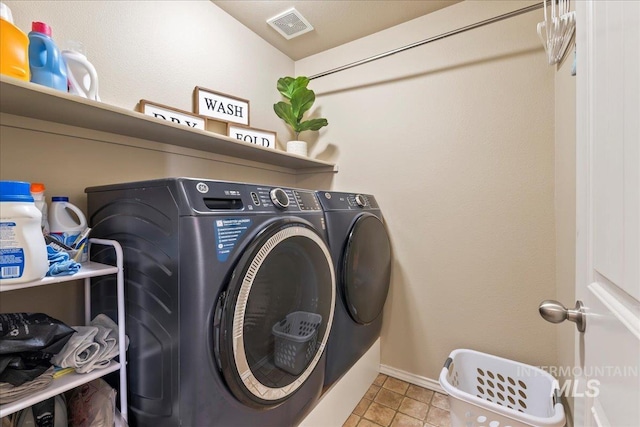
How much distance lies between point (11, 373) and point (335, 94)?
2142 millimetres

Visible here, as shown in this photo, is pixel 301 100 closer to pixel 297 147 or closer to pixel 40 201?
pixel 297 147

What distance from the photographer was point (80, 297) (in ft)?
3.48

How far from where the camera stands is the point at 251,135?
171 cm

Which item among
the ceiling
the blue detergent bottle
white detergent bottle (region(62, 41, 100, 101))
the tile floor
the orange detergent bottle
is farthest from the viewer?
the ceiling

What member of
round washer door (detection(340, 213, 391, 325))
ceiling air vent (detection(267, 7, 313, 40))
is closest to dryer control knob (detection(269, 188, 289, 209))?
round washer door (detection(340, 213, 391, 325))

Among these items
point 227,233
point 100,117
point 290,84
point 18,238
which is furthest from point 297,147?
point 18,238

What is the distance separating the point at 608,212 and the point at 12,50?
1.43 metres

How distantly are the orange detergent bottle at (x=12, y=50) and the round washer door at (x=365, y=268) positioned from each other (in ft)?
4.23

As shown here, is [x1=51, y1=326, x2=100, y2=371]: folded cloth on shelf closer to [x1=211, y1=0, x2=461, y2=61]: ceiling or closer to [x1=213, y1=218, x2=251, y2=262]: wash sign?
[x1=213, y1=218, x2=251, y2=262]: wash sign

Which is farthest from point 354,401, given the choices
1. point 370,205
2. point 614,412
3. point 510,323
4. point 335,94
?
point 335,94

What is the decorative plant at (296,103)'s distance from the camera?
1.87 meters

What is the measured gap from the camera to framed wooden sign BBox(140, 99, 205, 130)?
4.09 feet

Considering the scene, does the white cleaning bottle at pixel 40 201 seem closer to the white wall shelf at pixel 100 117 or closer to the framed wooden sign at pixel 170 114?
the white wall shelf at pixel 100 117

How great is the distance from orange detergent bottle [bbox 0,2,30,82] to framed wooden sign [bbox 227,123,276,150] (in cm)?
A: 90
